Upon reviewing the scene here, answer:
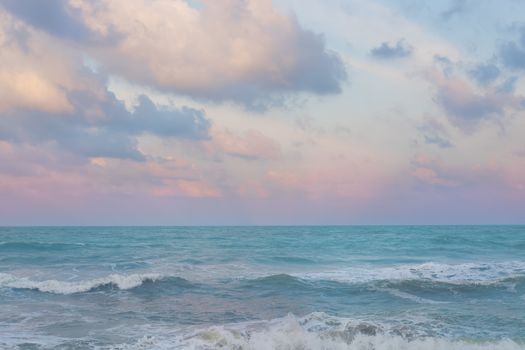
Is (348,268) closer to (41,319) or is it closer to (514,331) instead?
(514,331)

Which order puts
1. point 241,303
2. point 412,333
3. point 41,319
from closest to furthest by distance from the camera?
point 412,333 → point 41,319 → point 241,303

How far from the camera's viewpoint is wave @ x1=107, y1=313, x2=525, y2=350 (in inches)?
474

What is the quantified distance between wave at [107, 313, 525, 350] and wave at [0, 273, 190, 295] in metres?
8.53

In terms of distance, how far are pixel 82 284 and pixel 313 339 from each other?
12988 mm

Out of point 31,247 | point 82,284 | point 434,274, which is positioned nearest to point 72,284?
point 82,284

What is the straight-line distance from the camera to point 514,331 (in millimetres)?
13570

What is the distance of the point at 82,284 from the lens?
21.3 meters

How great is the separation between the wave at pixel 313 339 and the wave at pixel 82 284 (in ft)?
28.0

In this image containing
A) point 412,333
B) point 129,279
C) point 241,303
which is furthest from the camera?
point 129,279

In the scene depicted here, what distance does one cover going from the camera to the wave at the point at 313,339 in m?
12.0

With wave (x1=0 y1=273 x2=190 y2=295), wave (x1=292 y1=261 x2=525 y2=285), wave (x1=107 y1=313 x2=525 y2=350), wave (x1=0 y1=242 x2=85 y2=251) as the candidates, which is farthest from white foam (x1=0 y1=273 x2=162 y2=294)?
wave (x1=0 y1=242 x2=85 y2=251)

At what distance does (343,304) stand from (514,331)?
6068mm

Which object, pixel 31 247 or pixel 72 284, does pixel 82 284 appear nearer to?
pixel 72 284

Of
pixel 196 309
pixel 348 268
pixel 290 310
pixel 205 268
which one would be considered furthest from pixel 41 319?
pixel 348 268
